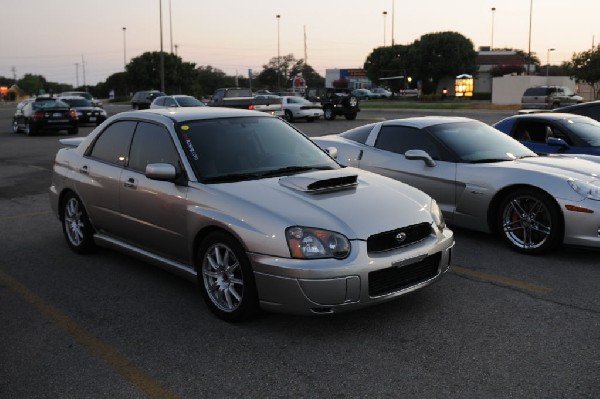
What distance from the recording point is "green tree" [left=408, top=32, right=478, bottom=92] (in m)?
81.7

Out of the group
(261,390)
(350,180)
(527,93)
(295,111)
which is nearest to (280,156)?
(350,180)

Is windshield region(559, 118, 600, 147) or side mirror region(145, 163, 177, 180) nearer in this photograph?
side mirror region(145, 163, 177, 180)

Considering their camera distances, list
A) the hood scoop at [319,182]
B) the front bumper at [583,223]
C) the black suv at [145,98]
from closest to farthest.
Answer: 1. the hood scoop at [319,182]
2. the front bumper at [583,223]
3. the black suv at [145,98]

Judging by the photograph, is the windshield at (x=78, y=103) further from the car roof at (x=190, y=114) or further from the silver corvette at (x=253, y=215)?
the car roof at (x=190, y=114)

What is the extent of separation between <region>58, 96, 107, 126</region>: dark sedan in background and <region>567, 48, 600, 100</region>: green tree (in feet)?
126

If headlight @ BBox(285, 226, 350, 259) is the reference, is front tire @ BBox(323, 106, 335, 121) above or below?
above

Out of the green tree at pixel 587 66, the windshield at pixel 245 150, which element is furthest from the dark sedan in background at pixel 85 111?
the green tree at pixel 587 66

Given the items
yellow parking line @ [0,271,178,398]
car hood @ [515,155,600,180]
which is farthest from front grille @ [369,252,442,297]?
car hood @ [515,155,600,180]

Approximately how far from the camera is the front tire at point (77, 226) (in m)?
6.04

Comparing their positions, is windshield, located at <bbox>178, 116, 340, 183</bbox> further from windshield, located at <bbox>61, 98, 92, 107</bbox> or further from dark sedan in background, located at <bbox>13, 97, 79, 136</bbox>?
windshield, located at <bbox>61, 98, 92, 107</bbox>

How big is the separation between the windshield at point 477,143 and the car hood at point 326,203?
7.55ft

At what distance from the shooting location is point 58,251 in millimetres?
6441

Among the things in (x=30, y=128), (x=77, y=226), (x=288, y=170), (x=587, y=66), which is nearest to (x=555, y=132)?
(x=288, y=170)

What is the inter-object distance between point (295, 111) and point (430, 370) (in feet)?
92.9
